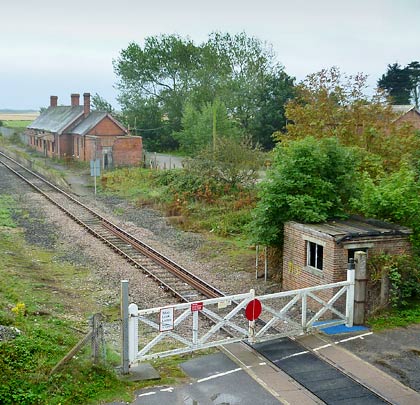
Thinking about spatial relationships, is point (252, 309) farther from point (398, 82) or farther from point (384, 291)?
point (398, 82)

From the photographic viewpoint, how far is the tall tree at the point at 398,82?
72.7 m

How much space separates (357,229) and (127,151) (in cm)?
3649

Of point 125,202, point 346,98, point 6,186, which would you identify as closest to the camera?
point 346,98

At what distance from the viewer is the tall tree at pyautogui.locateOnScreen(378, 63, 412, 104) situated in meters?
72.7

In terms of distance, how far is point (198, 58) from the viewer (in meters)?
71.9

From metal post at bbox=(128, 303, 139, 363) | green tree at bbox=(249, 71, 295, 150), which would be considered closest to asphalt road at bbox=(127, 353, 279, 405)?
metal post at bbox=(128, 303, 139, 363)

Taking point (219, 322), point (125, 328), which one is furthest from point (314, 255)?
point (125, 328)

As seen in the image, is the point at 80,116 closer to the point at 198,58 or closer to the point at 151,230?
the point at 198,58

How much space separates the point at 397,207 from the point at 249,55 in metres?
59.4

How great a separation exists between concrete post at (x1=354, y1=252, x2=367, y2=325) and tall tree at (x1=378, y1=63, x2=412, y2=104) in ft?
208

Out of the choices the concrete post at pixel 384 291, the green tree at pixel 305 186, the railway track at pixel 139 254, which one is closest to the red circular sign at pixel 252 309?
the concrete post at pixel 384 291

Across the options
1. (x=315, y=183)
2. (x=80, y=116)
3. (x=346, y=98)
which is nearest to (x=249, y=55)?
(x=80, y=116)

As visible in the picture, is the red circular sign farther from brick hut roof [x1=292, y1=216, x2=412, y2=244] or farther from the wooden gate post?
brick hut roof [x1=292, y1=216, x2=412, y2=244]

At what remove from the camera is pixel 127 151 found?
49.7 m
